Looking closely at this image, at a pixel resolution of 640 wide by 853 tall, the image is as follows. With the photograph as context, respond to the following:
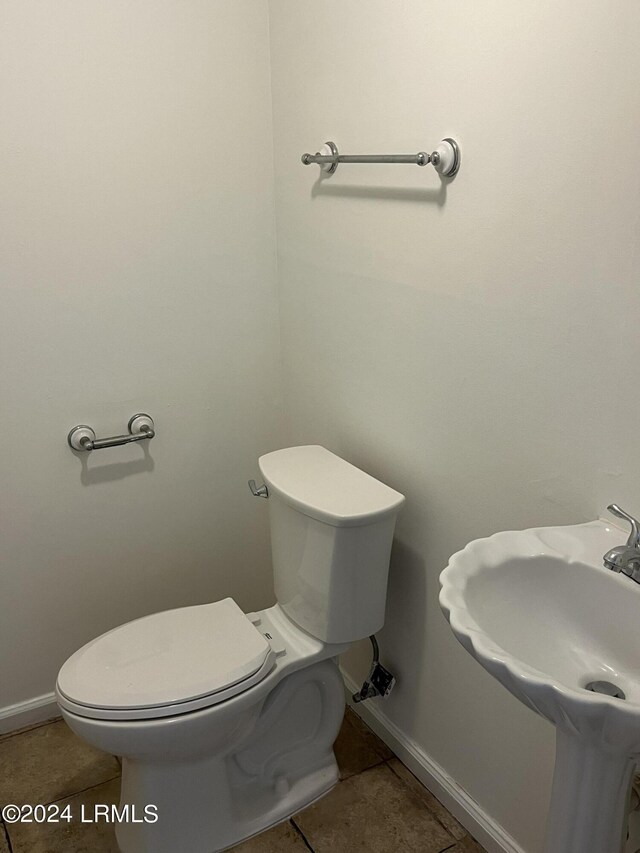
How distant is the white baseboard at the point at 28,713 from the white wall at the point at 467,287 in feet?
2.86

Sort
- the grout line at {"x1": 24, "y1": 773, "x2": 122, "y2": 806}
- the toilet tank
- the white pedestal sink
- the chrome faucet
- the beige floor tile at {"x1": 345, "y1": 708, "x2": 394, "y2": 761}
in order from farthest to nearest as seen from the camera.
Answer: the beige floor tile at {"x1": 345, "y1": 708, "x2": 394, "y2": 761}, the grout line at {"x1": 24, "y1": 773, "x2": 122, "y2": 806}, the toilet tank, the chrome faucet, the white pedestal sink

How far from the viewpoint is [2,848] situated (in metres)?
1.67

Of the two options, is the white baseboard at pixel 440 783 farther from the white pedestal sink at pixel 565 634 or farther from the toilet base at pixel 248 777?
the white pedestal sink at pixel 565 634

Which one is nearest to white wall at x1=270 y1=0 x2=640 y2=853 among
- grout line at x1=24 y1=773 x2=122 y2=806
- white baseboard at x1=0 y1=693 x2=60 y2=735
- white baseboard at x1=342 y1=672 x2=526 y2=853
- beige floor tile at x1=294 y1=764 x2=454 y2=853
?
white baseboard at x1=342 y1=672 x2=526 y2=853

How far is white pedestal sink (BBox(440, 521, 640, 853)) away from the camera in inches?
37.4

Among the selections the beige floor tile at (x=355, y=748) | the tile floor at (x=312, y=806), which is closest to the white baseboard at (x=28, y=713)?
the tile floor at (x=312, y=806)

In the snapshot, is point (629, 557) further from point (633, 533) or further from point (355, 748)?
point (355, 748)

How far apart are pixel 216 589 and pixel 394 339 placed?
3.40 feet

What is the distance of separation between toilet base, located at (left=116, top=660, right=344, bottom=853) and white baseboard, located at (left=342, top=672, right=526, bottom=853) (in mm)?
169

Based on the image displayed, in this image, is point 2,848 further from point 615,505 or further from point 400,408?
point 615,505

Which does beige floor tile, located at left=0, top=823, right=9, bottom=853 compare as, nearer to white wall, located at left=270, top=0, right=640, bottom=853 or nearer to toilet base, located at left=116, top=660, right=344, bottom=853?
toilet base, located at left=116, top=660, right=344, bottom=853

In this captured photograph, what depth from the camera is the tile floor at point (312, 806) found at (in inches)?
66.1

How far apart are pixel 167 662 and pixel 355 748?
659mm

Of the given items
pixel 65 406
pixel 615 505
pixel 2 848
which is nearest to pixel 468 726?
pixel 615 505
